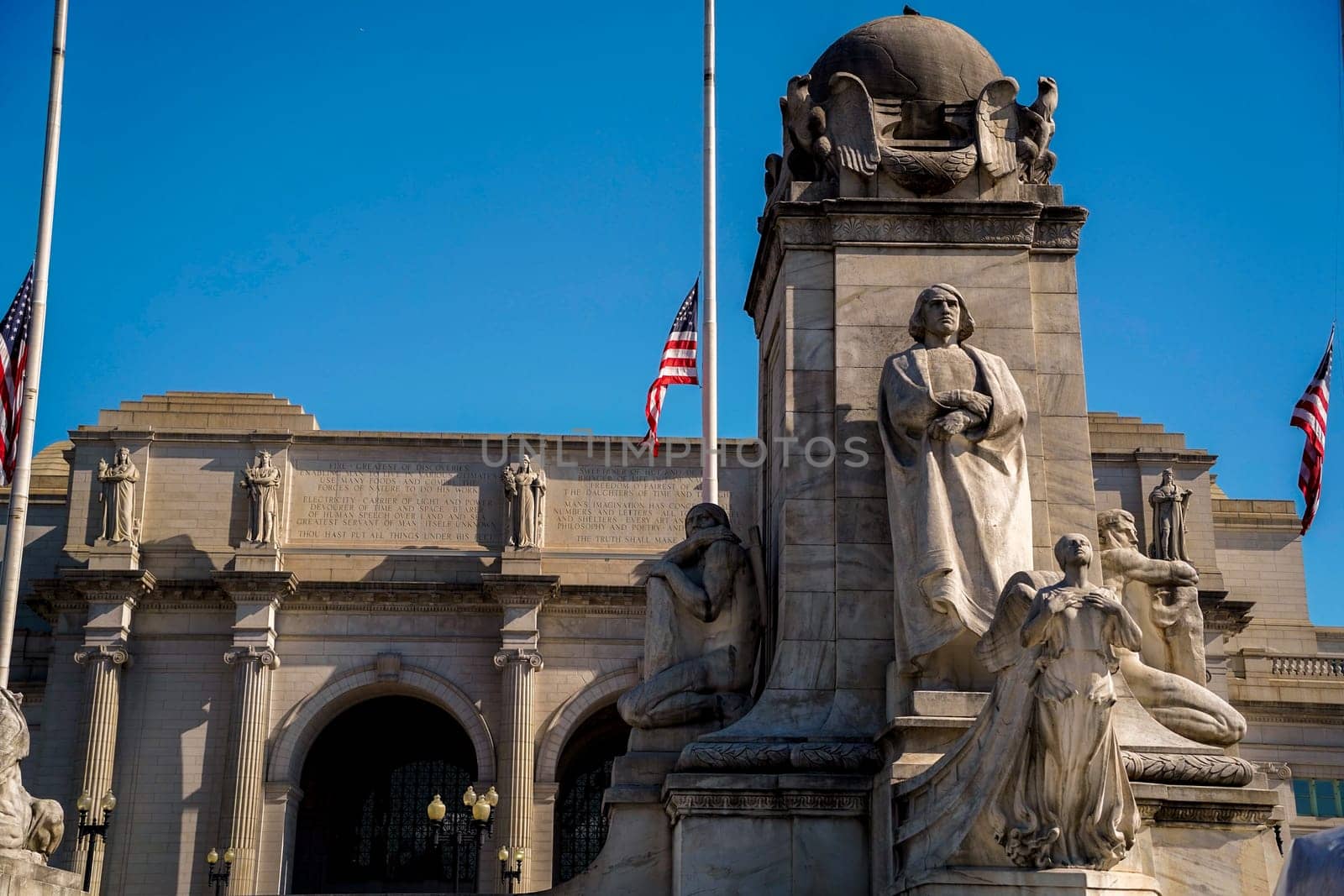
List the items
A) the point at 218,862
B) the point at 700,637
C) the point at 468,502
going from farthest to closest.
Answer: the point at 468,502
the point at 218,862
the point at 700,637

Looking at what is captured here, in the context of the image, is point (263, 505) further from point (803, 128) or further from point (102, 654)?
point (803, 128)

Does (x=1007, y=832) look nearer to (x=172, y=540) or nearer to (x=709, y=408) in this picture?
(x=709, y=408)

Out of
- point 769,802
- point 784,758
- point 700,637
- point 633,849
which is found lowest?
point 633,849

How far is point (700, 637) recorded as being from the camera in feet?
40.1

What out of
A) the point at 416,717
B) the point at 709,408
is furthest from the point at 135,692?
the point at 709,408

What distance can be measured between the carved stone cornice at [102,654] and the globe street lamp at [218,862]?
6418 mm

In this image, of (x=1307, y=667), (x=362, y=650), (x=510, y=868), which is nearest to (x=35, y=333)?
(x=510, y=868)

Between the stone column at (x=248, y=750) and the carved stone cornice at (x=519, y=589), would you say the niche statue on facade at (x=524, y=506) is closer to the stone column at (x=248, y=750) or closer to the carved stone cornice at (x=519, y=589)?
the carved stone cornice at (x=519, y=589)

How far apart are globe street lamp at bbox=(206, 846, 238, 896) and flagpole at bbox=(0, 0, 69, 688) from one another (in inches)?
632

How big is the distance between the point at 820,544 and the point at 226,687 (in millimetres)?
41822

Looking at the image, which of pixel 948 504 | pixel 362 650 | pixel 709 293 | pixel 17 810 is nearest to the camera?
pixel 948 504

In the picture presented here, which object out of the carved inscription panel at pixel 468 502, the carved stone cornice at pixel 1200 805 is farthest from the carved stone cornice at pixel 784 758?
the carved inscription panel at pixel 468 502

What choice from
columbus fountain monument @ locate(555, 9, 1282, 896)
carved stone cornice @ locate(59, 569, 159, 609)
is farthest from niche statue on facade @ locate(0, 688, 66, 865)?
carved stone cornice @ locate(59, 569, 159, 609)

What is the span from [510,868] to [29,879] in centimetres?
3293
